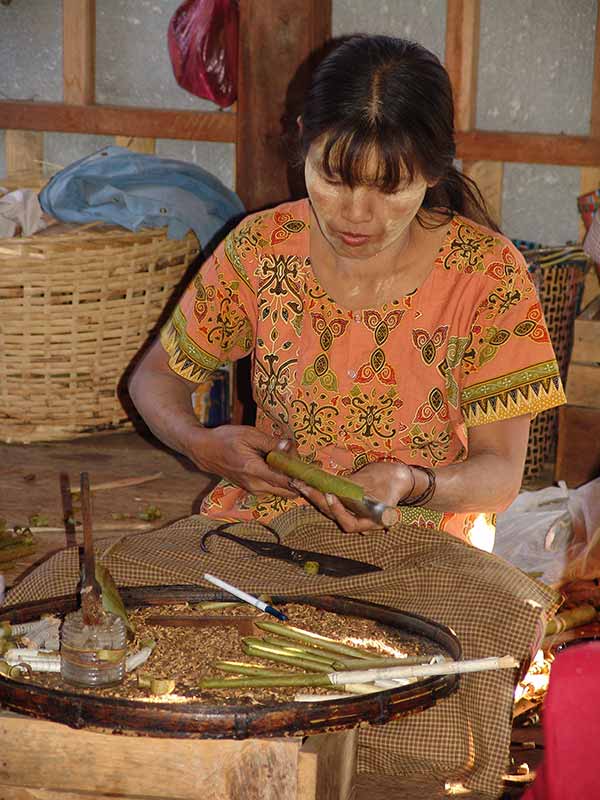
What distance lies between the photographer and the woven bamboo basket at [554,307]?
16.4 feet

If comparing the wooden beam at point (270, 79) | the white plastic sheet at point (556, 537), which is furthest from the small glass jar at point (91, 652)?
the wooden beam at point (270, 79)

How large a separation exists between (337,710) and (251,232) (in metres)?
1.28

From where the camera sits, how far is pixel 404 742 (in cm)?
242

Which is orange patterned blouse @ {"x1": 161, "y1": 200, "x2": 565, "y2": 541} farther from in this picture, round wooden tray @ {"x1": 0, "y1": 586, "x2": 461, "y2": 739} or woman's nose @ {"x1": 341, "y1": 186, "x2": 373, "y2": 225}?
round wooden tray @ {"x1": 0, "y1": 586, "x2": 461, "y2": 739}

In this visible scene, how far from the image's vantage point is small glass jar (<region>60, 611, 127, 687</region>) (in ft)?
6.20

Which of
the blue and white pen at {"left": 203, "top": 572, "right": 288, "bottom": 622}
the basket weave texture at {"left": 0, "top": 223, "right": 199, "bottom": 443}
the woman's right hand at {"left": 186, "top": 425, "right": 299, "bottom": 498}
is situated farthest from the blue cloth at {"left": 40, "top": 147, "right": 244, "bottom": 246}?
the blue and white pen at {"left": 203, "top": 572, "right": 288, "bottom": 622}

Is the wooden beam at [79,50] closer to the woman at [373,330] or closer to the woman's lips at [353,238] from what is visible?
the woman at [373,330]

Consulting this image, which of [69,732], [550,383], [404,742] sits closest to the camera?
[69,732]

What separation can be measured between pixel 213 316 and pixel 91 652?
1.07m

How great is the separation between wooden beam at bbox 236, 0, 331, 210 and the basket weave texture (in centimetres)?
86

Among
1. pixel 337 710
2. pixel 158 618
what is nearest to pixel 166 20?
pixel 158 618

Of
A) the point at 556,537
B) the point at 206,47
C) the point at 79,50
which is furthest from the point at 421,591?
the point at 79,50

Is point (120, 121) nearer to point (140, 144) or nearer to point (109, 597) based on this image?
point (140, 144)

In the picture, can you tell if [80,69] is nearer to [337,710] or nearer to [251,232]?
[251,232]
